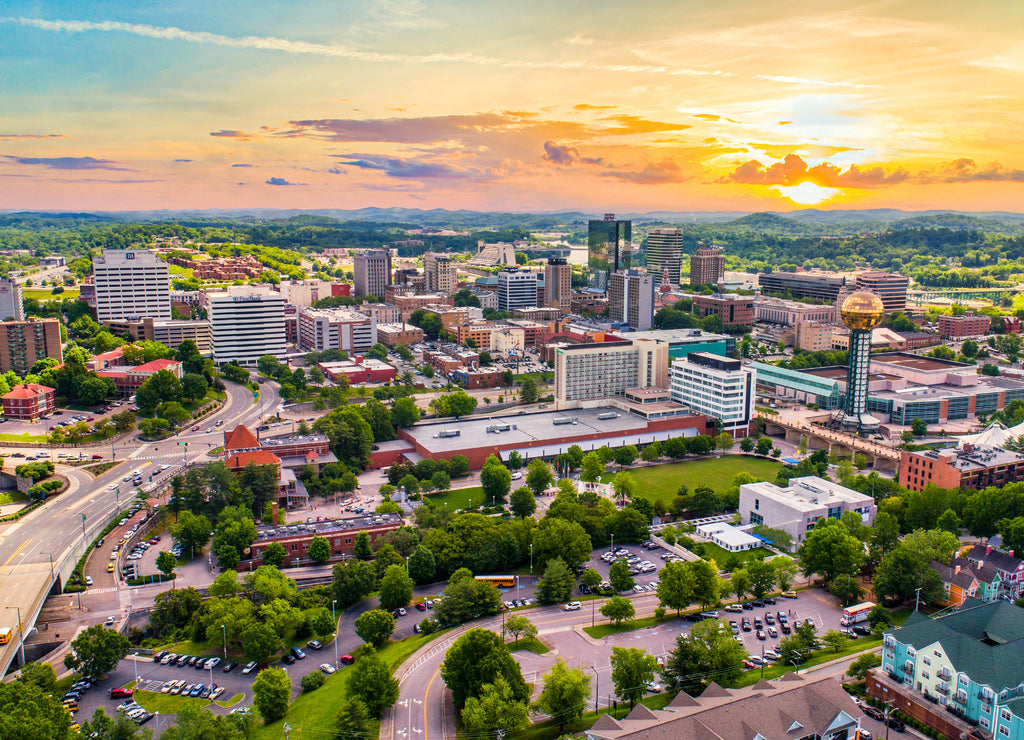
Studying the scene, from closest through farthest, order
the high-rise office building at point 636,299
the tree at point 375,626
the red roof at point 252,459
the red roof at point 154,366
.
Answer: the tree at point 375,626
the red roof at point 252,459
the red roof at point 154,366
the high-rise office building at point 636,299

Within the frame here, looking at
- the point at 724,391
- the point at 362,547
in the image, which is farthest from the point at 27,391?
the point at 724,391

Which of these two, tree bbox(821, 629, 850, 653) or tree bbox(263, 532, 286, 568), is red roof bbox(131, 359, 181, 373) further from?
tree bbox(821, 629, 850, 653)

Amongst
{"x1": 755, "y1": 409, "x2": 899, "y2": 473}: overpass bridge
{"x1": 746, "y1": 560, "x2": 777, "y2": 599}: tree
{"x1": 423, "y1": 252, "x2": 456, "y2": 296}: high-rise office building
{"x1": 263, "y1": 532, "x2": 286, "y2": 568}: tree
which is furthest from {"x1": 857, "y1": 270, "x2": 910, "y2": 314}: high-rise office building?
{"x1": 263, "y1": 532, "x2": 286, "y2": 568}: tree

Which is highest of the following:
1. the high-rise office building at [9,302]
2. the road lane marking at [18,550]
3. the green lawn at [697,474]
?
the high-rise office building at [9,302]

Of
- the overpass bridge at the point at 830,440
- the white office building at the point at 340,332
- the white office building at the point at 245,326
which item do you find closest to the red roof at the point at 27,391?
the white office building at the point at 245,326

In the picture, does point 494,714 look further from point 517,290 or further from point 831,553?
point 517,290

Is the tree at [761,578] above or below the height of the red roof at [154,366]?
below

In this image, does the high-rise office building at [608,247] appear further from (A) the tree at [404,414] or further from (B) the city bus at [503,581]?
(B) the city bus at [503,581]
